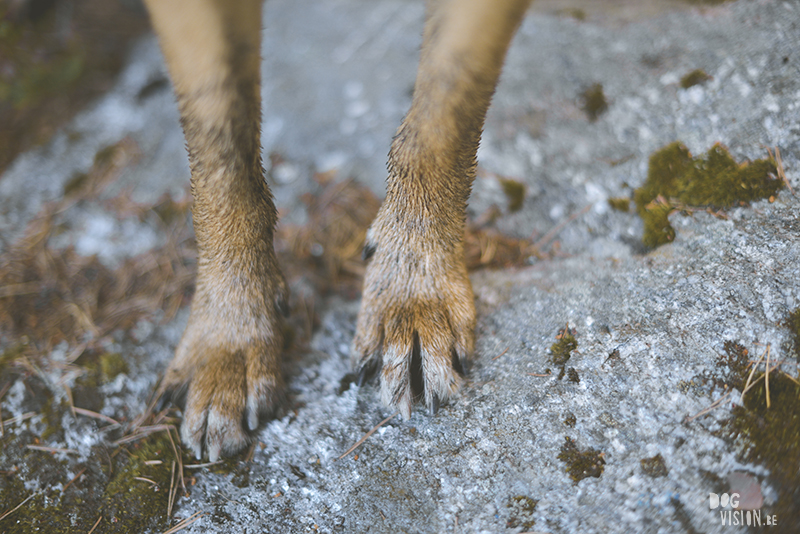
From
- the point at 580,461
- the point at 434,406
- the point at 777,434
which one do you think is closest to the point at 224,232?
the point at 434,406

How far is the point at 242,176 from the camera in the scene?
1680 millimetres

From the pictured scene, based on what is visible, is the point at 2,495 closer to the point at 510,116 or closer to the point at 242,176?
the point at 242,176

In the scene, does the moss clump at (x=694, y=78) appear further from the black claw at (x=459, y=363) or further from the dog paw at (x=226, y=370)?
the dog paw at (x=226, y=370)

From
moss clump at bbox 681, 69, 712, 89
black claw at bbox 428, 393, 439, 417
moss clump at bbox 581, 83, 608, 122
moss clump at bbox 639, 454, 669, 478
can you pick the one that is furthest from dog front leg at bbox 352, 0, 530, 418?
moss clump at bbox 681, 69, 712, 89

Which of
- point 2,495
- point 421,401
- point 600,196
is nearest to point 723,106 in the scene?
point 600,196

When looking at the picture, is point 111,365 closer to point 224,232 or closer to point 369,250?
point 224,232

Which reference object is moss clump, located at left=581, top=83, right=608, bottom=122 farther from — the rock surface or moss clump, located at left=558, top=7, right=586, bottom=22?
moss clump, located at left=558, top=7, right=586, bottom=22

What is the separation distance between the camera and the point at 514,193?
2.56m

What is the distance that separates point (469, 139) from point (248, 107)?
2.60 ft

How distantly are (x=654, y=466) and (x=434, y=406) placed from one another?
70cm

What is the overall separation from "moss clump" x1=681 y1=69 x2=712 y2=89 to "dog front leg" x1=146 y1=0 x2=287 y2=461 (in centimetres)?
213

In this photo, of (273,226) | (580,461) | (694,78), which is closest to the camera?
(580,461)

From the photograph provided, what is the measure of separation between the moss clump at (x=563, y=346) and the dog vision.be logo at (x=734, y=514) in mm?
575

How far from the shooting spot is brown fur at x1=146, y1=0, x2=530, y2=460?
1.49 metres
